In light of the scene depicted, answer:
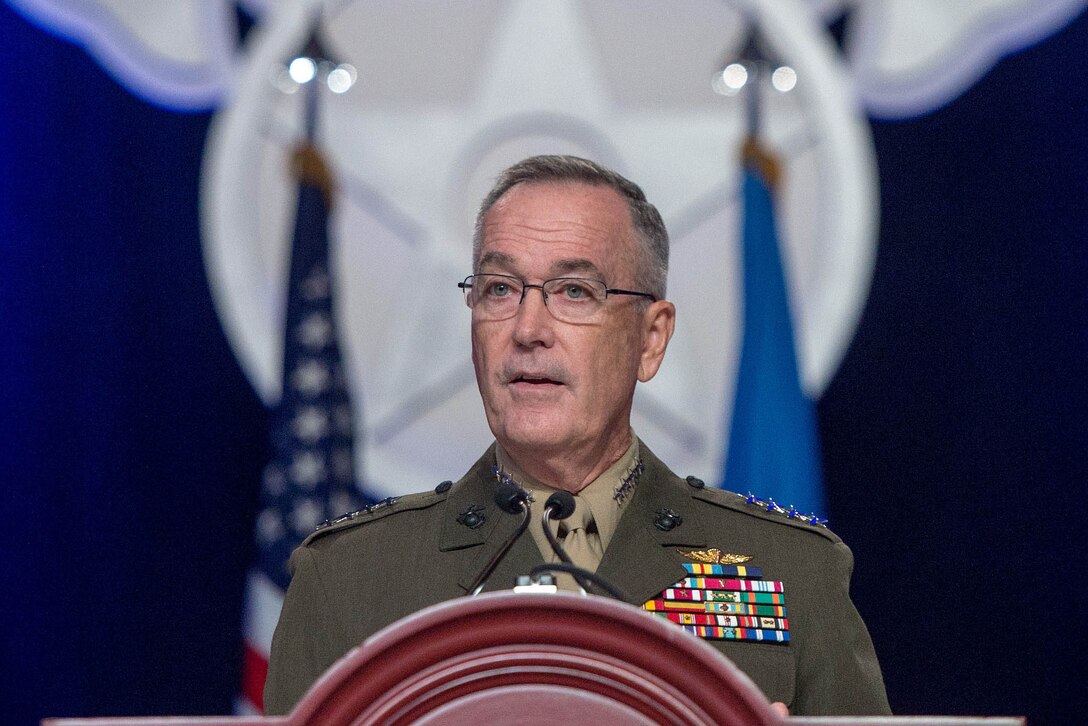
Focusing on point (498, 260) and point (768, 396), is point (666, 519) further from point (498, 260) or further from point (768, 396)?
point (768, 396)

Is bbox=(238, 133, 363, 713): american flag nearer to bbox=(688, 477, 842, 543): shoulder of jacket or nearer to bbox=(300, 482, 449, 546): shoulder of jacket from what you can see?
bbox=(300, 482, 449, 546): shoulder of jacket

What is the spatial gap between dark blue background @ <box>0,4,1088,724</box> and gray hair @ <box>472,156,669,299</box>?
1478mm

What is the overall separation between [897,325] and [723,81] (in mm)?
853

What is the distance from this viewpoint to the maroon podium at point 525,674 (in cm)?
76

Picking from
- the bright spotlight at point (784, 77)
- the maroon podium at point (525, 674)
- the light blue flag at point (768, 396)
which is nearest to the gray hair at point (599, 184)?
the maroon podium at point (525, 674)

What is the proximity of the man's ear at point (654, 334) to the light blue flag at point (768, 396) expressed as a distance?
4.24 feet

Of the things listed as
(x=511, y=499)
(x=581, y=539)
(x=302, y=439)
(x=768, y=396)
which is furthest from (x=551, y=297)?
(x=302, y=439)

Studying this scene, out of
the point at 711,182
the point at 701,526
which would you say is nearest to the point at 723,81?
the point at 711,182

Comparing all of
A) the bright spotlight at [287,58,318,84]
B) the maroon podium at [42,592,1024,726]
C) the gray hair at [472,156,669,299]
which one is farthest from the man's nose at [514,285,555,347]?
the bright spotlight at [287,58,318,84]

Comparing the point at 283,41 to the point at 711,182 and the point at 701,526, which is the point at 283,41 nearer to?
the point at 711,182

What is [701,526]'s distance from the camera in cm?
172

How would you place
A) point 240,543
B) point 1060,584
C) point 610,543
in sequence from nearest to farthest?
1. point 610,543
2. point 1060,584
3. point 240,543

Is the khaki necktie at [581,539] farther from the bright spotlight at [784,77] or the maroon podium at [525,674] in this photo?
the bright spotlight at [784,77]

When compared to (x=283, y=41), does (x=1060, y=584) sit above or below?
below
